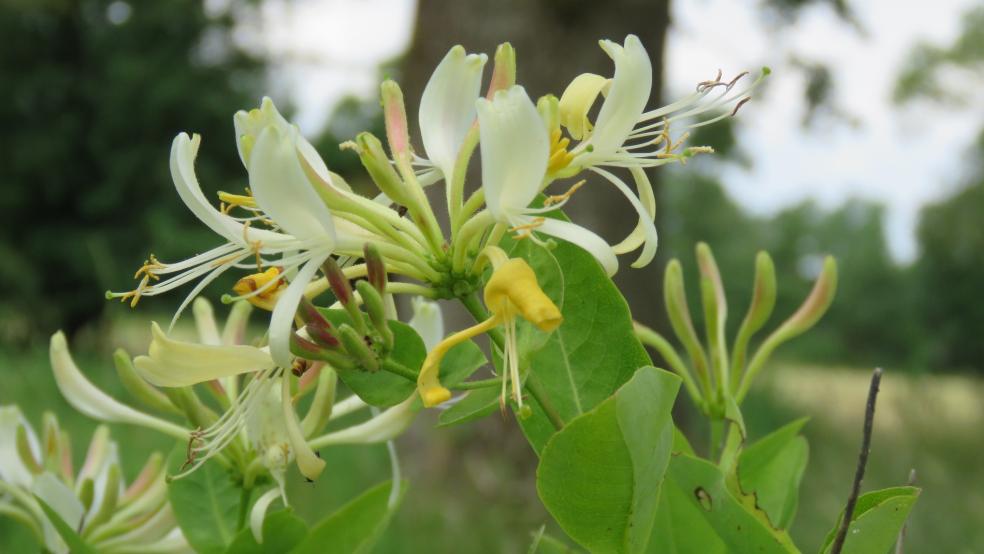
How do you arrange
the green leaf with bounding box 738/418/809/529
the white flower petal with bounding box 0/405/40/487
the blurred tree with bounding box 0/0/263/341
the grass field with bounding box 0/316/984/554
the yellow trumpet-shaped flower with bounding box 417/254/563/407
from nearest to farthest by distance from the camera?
the yellow trumpet-shaped flower with bounding box 417/254/563/407 → the green leaf with bounding box 738/418/809/529 → the white flower petal with bounding box 0/405/40/487 → the grass field with bounding box 0/316/984/554 → the blurred tree with bounding box 0/0/263/341

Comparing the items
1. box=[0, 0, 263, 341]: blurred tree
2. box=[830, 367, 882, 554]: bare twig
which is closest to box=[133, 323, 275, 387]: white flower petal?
box=[830, 367, 882, 554]: bare twig

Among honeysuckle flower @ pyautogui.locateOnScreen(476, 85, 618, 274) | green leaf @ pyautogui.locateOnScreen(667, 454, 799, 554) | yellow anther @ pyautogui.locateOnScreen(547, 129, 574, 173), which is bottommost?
green leaf @ pyautogui.locateOnScreen(667, 454, 799, 554)

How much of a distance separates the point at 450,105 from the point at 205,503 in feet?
0.99

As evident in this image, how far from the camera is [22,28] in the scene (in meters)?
8.77

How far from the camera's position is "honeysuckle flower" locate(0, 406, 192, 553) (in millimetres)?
655

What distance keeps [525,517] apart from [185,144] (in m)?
2.29

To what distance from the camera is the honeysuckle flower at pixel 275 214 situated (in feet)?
1.24

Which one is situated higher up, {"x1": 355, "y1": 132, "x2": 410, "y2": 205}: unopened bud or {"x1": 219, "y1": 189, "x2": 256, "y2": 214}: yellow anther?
{"x1": 355, "y1": 132, "x2": 410, "y2": 205}: unopened bud

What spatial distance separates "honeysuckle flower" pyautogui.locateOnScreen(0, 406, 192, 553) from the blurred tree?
7382mm

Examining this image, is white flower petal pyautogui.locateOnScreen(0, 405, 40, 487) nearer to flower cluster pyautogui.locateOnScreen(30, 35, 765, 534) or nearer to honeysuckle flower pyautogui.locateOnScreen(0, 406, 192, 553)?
honeysuckle flower pyautogui.locateOnScreen(0, 406, 192, 553)

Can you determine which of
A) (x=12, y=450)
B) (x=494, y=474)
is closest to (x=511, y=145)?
(x=12, y=450)

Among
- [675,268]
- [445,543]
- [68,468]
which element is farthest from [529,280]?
[445,543]

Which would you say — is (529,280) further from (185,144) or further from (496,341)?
(185,144)

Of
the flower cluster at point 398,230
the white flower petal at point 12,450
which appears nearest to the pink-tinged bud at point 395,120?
the flower cluster at point 398,230
